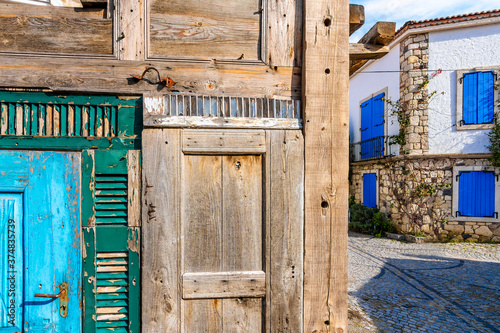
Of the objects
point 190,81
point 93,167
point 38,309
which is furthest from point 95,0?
point 38,309

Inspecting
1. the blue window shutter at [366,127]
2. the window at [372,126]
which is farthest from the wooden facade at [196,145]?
the blue window shutter at [366,127]

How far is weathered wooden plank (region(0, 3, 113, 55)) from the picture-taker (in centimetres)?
225

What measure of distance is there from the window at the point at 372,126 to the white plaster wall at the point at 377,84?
0.32 metres

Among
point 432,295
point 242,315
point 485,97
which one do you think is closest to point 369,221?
point 485,97

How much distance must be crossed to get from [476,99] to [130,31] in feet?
37.0

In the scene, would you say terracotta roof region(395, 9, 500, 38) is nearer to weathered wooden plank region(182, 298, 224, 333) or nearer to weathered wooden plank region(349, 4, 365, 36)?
weathered wooden plank region(349, 4, 365, 36)

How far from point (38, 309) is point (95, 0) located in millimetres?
2222

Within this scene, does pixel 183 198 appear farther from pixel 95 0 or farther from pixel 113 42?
pixel 95 0

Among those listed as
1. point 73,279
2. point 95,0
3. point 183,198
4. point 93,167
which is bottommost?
point 73,279

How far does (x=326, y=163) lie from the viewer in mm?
2354

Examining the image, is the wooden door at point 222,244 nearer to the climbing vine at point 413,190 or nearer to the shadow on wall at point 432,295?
the shadow on wall at point 432,295

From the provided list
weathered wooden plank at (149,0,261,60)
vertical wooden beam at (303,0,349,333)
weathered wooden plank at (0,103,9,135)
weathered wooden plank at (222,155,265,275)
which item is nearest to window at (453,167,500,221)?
vertical wooden beam at (303,0,349,333)

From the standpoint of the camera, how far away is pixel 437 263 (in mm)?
7801

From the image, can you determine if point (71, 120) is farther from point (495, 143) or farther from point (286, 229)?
point (495, 143)
